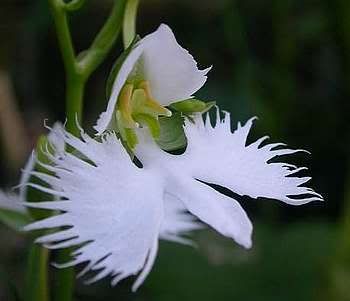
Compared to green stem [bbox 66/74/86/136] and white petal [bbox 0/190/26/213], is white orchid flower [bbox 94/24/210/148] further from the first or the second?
white petal [bbox 0/190/26/213]

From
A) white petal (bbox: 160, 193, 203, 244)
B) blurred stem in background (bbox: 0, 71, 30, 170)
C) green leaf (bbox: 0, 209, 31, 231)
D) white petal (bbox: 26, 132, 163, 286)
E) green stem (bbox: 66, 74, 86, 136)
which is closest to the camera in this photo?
white petal (bbox: 26, 132, 163, 286)

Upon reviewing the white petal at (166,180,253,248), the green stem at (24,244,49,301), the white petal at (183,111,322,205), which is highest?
the white petal at (183,111,322,205)

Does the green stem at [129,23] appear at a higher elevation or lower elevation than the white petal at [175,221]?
higher

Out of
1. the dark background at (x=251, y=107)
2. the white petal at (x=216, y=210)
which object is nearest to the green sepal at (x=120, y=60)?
the white petal at (x=216, y=210)

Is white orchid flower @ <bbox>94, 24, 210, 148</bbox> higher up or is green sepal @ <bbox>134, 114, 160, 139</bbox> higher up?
white orchid flower @ <bbox>94, 24, 210, 148</bbox>

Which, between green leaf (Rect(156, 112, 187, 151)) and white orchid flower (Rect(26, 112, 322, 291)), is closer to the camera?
white orchid flower (Rect(26, 112, 322, 291))

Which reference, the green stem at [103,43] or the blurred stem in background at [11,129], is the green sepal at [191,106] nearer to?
the green stem at [103,43]

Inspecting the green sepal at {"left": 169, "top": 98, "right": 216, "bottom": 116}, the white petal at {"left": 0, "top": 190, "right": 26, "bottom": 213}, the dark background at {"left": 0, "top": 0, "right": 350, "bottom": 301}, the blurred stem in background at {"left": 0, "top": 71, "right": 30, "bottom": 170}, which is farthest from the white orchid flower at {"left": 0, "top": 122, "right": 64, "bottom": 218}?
the blurred stem in background at {"left": 0, "top": 71, "right": 30, "bottom": 170}
